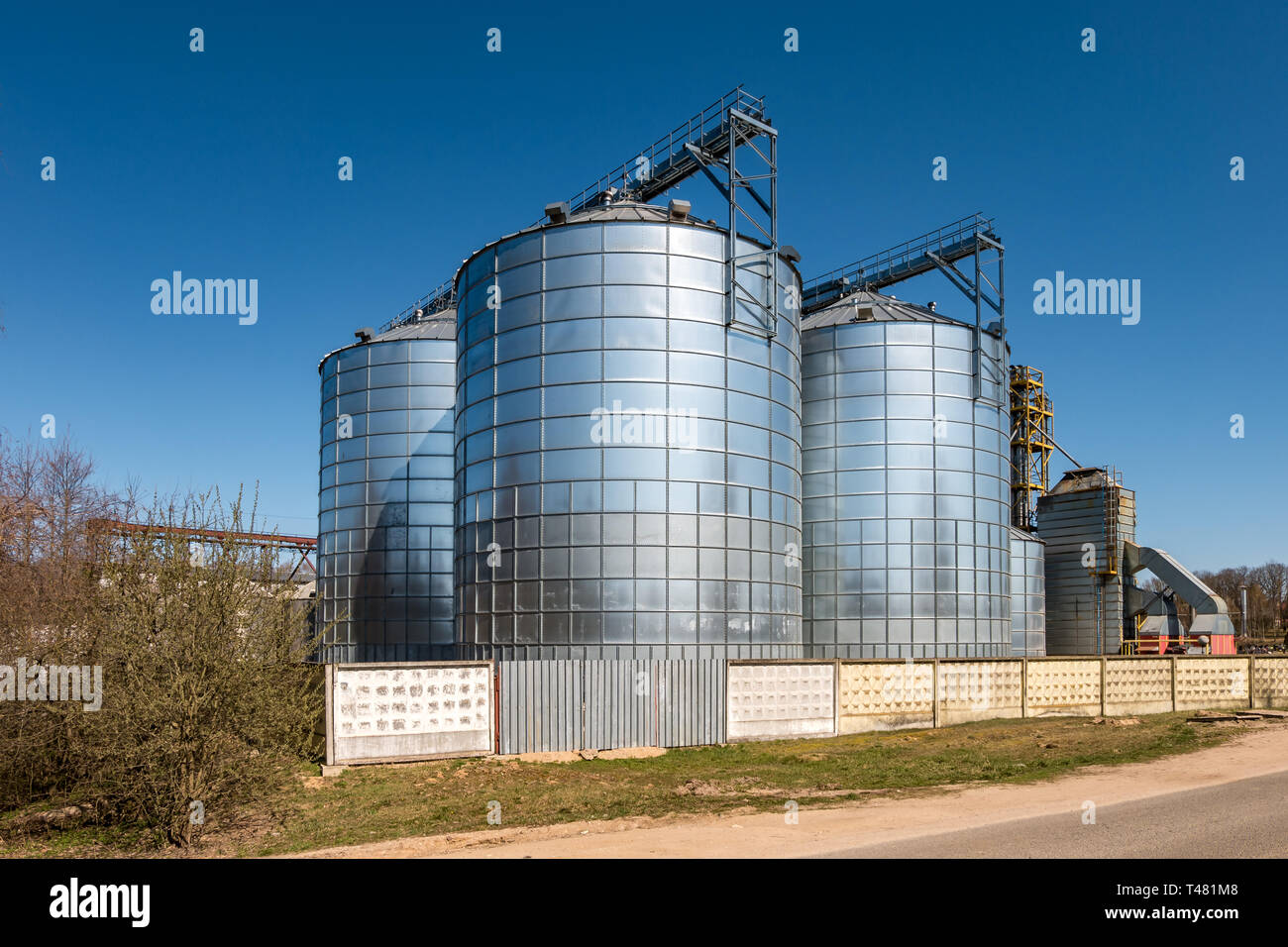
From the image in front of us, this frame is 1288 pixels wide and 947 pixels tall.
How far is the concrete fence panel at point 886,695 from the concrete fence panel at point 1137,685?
690 cm

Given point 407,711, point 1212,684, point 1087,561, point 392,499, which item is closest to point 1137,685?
point 1212,684

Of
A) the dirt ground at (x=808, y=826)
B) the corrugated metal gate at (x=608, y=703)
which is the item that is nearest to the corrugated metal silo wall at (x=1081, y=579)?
the corrugated metal gate at (x=608, y=703)

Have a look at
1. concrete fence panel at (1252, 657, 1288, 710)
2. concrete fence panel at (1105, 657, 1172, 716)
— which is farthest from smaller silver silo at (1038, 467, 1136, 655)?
concrete fence panel at (1105, 657, 1172, 716)

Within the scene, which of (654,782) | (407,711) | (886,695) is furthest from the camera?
(886,695)

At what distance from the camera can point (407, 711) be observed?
751 inches

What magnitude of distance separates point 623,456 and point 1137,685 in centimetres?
1800

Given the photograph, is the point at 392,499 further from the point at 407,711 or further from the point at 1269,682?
the point at 1269,682

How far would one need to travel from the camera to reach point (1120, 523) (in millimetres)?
52750

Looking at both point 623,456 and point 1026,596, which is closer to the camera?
point 623,456

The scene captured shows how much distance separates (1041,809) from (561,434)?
16.1 metres

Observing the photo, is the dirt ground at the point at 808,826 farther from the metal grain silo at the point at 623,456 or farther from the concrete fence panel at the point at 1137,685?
the concrete fence panel at the point at 1137,685

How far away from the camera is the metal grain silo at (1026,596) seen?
43.7m

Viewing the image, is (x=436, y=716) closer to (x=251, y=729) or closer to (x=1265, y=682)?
(x=251, y=729)
